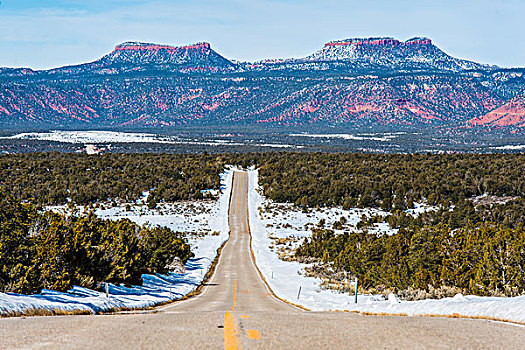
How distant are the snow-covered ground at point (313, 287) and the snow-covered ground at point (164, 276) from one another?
368 centimetres

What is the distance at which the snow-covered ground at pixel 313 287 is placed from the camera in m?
9.34

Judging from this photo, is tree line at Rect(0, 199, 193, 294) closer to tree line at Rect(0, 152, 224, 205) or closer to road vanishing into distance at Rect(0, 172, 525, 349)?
road vanishing into distance at Rect(0, 172, 525, 349)

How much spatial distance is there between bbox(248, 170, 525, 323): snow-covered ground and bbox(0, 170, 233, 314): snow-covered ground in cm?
368

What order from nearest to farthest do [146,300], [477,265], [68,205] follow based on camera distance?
[146,300] → [477,265] → [68,205]

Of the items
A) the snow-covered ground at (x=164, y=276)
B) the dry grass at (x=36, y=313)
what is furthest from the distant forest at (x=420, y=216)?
the dry grass at (x=36, y=313)

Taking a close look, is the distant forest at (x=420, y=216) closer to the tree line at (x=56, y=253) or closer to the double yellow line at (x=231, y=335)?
the double yellow line at (x=231, y=335)

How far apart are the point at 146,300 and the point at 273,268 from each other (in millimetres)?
17716

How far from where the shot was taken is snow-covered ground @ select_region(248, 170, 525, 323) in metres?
9.34

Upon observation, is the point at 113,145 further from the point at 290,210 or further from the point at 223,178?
the point at 290,210

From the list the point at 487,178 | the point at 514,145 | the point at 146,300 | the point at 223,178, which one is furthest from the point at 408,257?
the point at 514,145

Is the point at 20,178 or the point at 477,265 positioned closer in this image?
the point at 477,265

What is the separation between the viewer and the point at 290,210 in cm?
5916

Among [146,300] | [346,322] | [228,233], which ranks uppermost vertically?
[346,322]

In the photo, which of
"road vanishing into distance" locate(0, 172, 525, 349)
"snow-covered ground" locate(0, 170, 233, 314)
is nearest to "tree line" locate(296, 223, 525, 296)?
"snow-covered ground" locate(0, 170, 233, 314)
